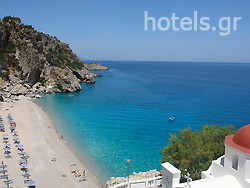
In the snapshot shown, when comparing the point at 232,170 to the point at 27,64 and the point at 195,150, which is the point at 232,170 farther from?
the point at 27,64

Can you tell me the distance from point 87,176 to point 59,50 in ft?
248

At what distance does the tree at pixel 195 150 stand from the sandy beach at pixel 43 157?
26.1 ft

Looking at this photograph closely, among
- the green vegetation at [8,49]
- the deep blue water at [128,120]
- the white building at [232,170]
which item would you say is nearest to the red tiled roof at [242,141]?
the white building at [232,170]

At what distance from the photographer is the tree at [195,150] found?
604 inches

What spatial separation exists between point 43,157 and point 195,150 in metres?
15.7

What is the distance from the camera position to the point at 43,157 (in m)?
23.1

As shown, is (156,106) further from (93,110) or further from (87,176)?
(87,176)

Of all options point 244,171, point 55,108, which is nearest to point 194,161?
point 244,171

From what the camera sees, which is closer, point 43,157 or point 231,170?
point 231,170

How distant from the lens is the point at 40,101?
50.0 m

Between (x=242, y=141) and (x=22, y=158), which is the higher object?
(x=242, y=141)

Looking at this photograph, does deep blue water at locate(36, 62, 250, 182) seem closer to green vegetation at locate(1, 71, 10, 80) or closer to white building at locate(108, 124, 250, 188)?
green vegetation at locate(1, 71, 10, 80)

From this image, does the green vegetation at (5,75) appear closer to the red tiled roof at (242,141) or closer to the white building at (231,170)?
the white building at (231,170)

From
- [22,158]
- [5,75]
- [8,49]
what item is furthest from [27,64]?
[22,158]
